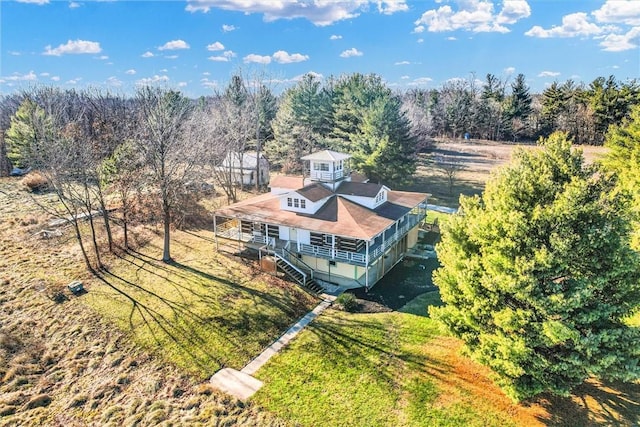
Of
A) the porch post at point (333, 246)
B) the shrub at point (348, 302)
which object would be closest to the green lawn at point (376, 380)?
the shrub at point (348, 302)

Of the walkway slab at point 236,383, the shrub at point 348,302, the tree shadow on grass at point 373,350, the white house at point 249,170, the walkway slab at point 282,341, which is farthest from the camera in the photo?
the white house at point 249,170

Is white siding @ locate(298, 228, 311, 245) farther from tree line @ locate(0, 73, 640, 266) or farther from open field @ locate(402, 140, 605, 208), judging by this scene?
open field @ locate(402, 140, 605, 208)

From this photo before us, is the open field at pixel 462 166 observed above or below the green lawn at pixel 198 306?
above

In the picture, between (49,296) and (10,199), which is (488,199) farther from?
(10,199)

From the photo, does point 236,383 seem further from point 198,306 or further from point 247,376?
point 198,306

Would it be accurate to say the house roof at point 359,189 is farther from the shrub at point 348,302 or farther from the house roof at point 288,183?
the shrub at point 348,302

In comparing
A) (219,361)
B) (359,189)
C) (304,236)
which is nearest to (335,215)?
(304,236)

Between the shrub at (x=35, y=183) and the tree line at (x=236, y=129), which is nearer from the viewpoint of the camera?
the tree line at (x=236, y=129)
